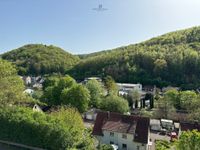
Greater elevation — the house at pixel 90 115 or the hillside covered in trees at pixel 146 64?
the hillside covered in trees at pixel 146 64

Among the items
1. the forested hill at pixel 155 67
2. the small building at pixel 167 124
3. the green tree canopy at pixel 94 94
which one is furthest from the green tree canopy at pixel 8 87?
the forested hill at pixel 155 67

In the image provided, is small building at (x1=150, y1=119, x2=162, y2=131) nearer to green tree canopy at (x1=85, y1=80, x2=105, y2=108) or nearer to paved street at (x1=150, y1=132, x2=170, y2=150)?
paved street at (x1=150, y1=132, x2=170, y2=150)

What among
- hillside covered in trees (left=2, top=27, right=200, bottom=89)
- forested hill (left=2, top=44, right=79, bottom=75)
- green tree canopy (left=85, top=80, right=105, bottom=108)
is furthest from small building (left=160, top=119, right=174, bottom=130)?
forested hill (left=2, top=44, right=79, bottom=75)

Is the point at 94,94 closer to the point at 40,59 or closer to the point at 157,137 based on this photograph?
the point at 157,137

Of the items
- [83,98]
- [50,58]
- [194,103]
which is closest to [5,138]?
[83,98]

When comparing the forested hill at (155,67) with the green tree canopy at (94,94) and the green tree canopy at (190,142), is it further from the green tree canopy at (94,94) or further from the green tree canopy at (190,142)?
the green tree canopy at (190,142)

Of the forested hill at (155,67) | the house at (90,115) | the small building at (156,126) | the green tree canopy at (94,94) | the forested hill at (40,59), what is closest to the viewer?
the small building at (156,126)

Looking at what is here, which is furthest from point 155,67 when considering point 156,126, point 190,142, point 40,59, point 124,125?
point 190,142
